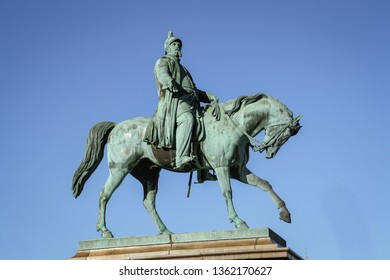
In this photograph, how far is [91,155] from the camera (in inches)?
813

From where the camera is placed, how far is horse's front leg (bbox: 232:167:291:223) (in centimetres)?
1912

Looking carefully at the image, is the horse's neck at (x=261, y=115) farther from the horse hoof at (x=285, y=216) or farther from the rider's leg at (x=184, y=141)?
the horse hoof at (x=285, y=216)

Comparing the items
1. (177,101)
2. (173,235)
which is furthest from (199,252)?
(177,101)

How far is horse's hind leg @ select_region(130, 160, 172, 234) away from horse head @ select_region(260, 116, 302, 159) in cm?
274

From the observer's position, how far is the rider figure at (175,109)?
19375 mm

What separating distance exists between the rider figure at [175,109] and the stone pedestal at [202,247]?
5.59 ft

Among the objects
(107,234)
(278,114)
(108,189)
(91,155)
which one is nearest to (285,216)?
(278,114)

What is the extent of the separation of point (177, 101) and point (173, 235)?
292 centimetres

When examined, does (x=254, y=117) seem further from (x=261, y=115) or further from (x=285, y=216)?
(x=285, y=216)

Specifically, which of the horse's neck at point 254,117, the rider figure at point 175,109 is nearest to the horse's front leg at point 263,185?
the horse's neck at point 254,117
